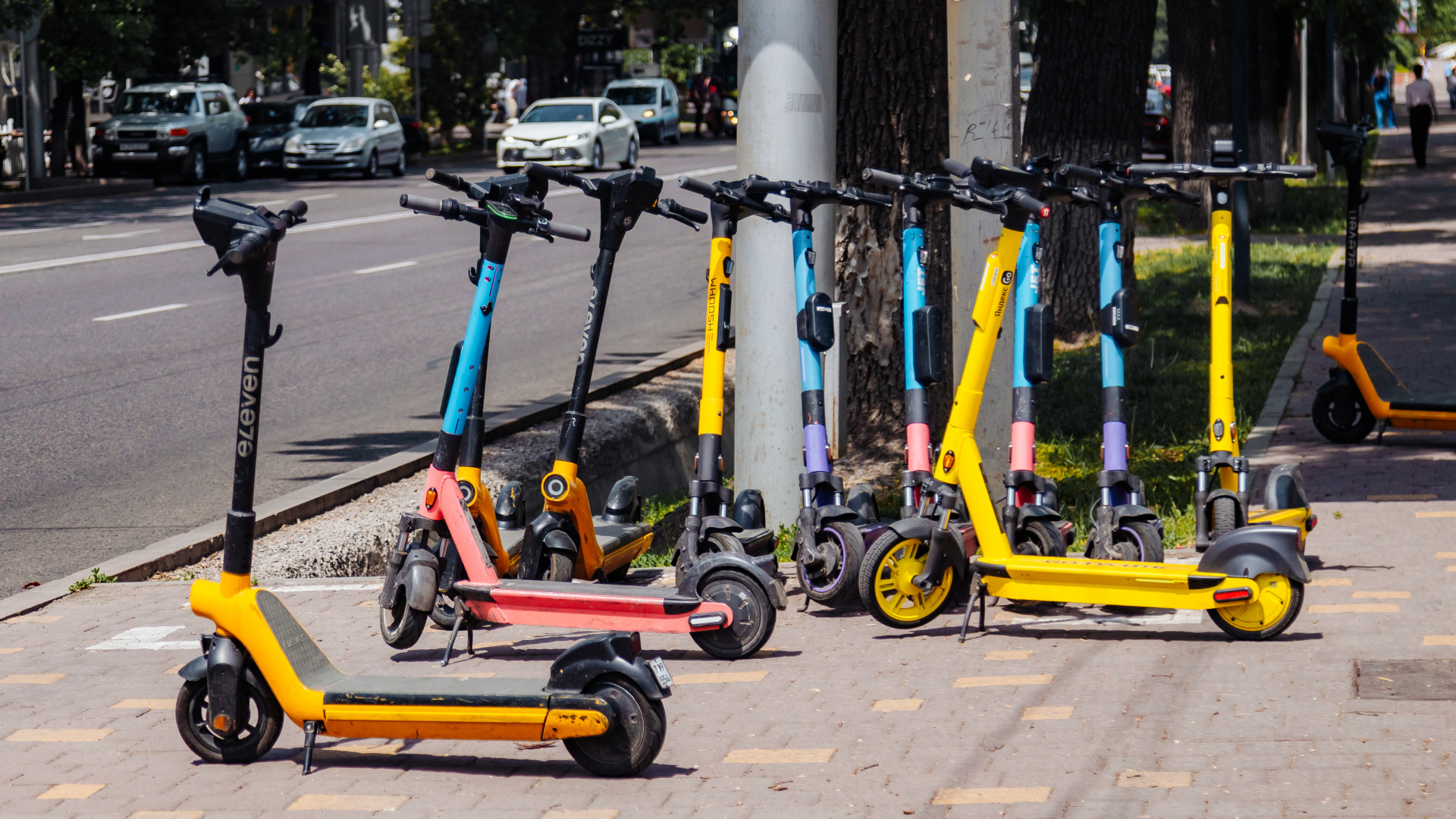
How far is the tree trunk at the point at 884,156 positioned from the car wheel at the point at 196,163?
2515 centimetres

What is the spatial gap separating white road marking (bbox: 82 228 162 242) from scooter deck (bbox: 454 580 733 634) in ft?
58.4

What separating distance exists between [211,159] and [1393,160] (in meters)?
25.4

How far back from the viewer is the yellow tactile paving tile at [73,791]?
439cm

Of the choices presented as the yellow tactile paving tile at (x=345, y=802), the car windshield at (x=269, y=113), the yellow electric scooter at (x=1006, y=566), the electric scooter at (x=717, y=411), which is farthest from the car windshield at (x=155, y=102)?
the yellow tactile paving tile at (x=345, y=802)

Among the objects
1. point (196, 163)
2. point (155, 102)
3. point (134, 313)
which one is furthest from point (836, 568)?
point (155, 102)

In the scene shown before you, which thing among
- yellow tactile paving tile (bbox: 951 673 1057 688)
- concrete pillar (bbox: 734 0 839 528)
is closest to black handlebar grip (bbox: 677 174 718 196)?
concrete pillar (bbox: 734 0 839 528)

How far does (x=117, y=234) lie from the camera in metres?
22.5

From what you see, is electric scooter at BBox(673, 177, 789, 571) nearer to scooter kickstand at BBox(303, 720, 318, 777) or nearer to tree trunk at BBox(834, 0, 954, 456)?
scooter kickstand at BBox(303, 720, 318, 777)

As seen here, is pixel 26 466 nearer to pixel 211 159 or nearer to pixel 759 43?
pixel 759 43

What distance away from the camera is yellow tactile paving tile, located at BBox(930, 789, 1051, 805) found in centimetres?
418

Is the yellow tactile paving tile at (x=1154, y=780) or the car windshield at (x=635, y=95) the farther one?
the car windshield at (x=635, y=95)

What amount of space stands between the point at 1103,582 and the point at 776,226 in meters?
2.37

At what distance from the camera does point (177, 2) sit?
35906 mm

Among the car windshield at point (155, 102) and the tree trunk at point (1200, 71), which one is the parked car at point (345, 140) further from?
the tree trunk at point (1200, 71)
